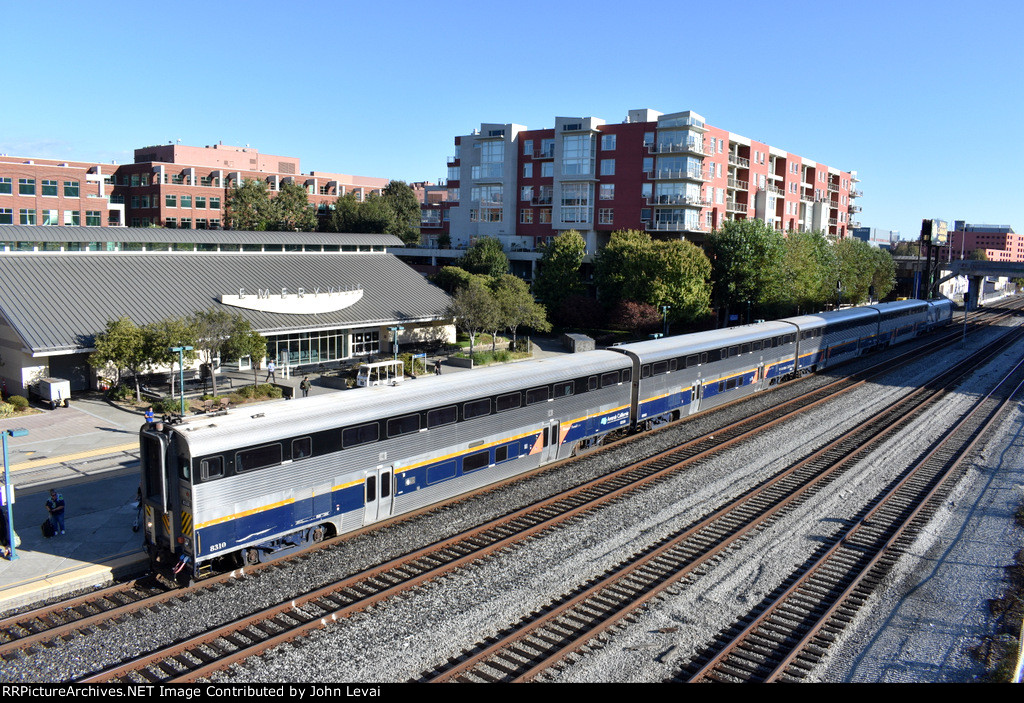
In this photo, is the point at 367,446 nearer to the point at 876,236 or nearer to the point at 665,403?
the point at 665,403

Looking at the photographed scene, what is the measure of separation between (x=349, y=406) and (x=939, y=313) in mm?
76833

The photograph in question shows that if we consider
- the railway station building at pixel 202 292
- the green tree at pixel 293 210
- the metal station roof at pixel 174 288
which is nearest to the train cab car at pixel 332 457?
the railway station building at pixel 202 292

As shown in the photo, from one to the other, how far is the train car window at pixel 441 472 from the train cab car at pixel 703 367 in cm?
981

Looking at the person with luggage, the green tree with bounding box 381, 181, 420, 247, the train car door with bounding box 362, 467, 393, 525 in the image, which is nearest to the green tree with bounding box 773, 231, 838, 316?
the green tree with bounding box 381, 181, 420, 247

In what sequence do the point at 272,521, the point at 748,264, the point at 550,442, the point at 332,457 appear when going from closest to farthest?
the point at 272,521 < the point at 332,457 < the point at 550,442 < the point at 748,264

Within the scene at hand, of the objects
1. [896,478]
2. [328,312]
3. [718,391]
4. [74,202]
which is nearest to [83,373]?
[328,312]

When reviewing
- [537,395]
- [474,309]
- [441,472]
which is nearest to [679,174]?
[474,309]

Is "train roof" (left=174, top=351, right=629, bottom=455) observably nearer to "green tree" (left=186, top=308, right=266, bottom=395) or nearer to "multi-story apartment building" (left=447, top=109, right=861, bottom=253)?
"green tree" (left=186, top=308, right=266, bottom=395)

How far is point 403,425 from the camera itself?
60.8 feet

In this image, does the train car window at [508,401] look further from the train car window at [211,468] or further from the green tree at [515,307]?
the green tree at [515,307]

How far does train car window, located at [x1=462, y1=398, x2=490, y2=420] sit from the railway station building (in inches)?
844

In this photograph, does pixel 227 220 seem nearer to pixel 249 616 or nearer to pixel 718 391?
pixel 718 391

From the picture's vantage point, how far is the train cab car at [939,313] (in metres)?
72.1

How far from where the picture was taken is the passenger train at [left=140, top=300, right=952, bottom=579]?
15.0 meters
